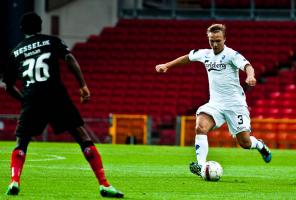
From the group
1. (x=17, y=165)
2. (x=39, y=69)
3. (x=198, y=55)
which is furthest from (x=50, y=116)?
(x=198, y=55)

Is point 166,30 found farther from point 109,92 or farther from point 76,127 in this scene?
point 76,127

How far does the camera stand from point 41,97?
10695 mm

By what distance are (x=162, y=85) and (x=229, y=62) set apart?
19.5 meters

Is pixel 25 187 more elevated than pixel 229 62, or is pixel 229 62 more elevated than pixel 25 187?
pixel 229 62

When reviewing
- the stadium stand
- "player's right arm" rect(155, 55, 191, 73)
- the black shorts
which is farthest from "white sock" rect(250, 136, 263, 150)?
the stadium stand

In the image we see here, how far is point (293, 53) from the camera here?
34.5 m

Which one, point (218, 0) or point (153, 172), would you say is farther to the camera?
point (218, 0)

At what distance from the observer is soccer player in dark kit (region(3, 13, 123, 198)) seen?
10586 mm

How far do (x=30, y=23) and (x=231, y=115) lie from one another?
4.43 meters

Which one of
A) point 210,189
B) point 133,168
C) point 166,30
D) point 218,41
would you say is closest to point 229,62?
point 218,41

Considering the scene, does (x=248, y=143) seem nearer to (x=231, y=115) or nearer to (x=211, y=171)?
(x=231, y=115)

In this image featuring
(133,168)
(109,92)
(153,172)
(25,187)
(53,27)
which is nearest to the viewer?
(25,187)

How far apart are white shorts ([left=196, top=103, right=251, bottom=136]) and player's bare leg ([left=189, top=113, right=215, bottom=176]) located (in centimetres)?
8

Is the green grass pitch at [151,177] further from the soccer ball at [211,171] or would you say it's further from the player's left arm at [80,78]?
the player's left arm at [80,78]
